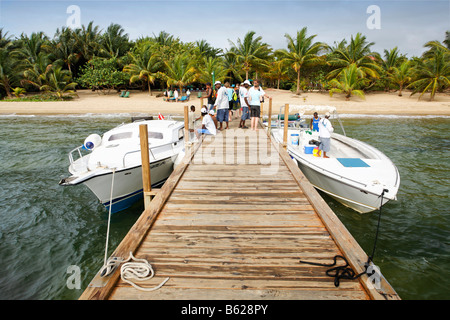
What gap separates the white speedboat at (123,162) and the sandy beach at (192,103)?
20.3 m

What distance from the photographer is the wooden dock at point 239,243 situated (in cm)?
305

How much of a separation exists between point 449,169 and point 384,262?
912 centimetres

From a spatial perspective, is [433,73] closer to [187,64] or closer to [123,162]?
[187,64]

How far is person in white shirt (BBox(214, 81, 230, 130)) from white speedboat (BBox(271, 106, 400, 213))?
114 inches

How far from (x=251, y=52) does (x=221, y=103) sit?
1215 inches

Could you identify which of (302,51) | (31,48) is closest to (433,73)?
(302,51)

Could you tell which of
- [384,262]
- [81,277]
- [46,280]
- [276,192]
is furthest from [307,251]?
[46,280]

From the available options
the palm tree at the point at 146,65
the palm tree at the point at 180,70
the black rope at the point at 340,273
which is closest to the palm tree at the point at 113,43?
the palm tree at the point at 146,65

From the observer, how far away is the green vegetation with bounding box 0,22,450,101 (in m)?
33.9

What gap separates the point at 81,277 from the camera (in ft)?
18.3

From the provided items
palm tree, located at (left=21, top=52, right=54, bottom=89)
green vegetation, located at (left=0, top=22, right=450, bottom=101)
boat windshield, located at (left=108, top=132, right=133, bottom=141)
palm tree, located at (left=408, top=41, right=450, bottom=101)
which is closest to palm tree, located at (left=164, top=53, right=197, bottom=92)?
green vegetation, located at (left=0, top=22, right=450, bottom=101)

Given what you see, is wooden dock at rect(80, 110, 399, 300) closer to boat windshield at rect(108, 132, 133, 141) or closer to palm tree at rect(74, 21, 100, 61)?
boat windshield at rect(108, 132, 133, 141)

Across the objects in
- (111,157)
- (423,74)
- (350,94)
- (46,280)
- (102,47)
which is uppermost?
(102,47)
